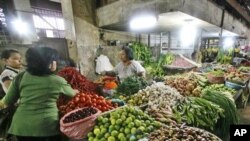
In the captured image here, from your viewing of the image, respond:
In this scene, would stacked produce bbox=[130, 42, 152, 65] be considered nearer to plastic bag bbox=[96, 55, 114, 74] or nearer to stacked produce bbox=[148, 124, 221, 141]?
plastic bag bbox=[96, 55, 114, 74]

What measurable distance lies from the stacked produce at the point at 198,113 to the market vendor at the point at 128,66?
4.99ft

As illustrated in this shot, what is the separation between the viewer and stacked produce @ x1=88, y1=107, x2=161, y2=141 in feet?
6.04

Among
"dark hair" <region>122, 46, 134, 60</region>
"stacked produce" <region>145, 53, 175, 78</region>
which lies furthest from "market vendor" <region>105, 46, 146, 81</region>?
"stacked produce" <region>145, 53, 175, 78</region>

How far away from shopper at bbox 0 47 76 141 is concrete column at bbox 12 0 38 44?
18.3 feet

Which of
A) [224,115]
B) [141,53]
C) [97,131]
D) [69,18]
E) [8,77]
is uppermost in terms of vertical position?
[69,18]

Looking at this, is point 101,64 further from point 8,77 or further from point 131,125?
point 131,125

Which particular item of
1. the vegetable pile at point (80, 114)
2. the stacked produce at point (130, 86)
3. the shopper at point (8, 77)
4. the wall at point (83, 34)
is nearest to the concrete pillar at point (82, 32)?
the wall at point (83, 34)

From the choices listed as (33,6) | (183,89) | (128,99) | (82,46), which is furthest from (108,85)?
(33,6)

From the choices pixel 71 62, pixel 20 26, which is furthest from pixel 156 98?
pixel 20 26

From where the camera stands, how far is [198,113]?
8.28ft

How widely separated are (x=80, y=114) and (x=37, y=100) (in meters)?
0.58

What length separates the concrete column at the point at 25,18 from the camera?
691cm

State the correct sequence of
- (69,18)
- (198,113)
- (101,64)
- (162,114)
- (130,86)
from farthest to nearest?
(101,64)
(69,18)
(130,86)
(198,113)
(162,114)

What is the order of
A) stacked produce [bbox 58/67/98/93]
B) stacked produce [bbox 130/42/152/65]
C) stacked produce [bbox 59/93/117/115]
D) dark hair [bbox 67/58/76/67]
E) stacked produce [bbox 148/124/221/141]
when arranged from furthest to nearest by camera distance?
stacked produce [bbox 130/42/152/65] < dark hair [bbox 67/58/76/67] < stacked produce [bbox 58/67/98/93] < stacked produce [bbox 59/93/117/115] < stacked produce [bbox 148/124/221/141]
